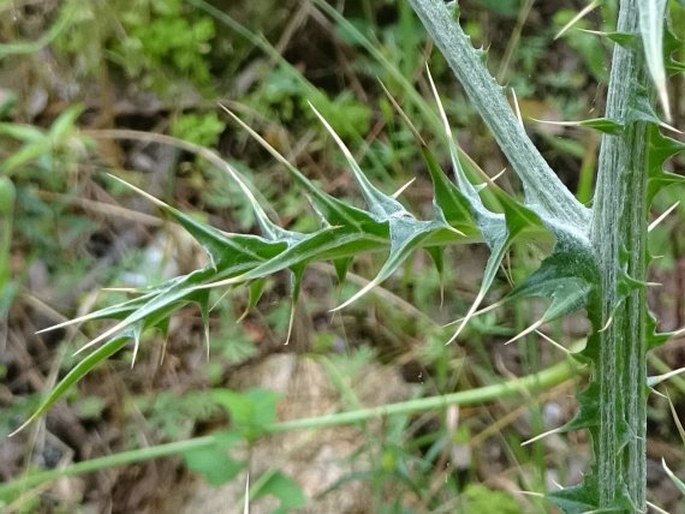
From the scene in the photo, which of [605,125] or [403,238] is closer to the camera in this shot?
[605,125]

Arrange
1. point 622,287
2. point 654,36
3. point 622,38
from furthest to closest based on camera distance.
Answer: point 622,287 < point 622,38 < point 654,36

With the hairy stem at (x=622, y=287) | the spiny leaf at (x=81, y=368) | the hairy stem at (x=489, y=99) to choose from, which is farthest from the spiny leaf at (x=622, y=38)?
the spiny leaf at (x=81, y=368)

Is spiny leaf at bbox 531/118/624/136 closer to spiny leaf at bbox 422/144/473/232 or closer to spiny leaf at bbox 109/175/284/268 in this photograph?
spiny leaf at bbox 422/144/473/232

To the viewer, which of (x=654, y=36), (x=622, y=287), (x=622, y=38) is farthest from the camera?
(x=622, y=287)

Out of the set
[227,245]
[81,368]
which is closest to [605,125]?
[227,245]

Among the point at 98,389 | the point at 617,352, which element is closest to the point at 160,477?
the point at 98,389

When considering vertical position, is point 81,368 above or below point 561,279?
below

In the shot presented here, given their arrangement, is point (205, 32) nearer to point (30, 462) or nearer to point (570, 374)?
point (30, 462)

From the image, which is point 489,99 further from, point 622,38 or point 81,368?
point 81,368

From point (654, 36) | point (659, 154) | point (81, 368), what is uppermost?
point (654, 36)
